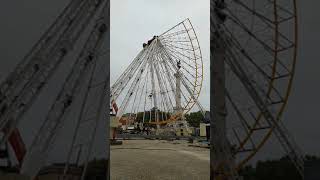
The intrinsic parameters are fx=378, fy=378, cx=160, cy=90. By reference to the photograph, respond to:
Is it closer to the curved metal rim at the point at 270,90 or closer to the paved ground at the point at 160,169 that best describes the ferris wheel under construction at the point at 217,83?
the curved metal rim at the point at 270,90

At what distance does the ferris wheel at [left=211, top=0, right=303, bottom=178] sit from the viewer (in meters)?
4.82

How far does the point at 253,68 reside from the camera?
5.24m

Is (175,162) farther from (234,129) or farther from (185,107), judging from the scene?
(185,107)

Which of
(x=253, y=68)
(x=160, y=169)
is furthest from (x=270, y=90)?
(x=160, y=169)

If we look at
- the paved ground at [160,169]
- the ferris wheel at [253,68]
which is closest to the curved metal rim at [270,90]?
the ferris wheel at [253,68]

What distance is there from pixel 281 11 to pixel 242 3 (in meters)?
0.55

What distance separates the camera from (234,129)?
514 cm

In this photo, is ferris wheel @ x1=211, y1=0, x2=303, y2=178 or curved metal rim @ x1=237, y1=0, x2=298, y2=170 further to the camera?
curved metal rim @ x1=237, y1=0, x2=298, y2=170

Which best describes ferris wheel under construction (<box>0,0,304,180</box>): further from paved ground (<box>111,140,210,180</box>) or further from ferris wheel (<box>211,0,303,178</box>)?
paved ground (<box>111,140,210,180</box>)

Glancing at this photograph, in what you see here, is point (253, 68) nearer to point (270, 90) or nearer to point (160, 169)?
point (270, 90)

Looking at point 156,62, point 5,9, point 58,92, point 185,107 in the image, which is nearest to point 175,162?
point 58,92

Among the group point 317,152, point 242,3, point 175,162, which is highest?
point 242,3

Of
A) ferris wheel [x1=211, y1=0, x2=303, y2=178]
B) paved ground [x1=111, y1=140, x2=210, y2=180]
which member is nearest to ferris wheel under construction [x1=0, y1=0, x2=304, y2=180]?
ferris wheel [x1=211, y1=0, x2=303, y2=178]

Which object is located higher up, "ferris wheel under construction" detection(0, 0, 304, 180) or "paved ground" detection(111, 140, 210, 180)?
"ferris wheel under construction" detection(0, 0, 304, 180)
